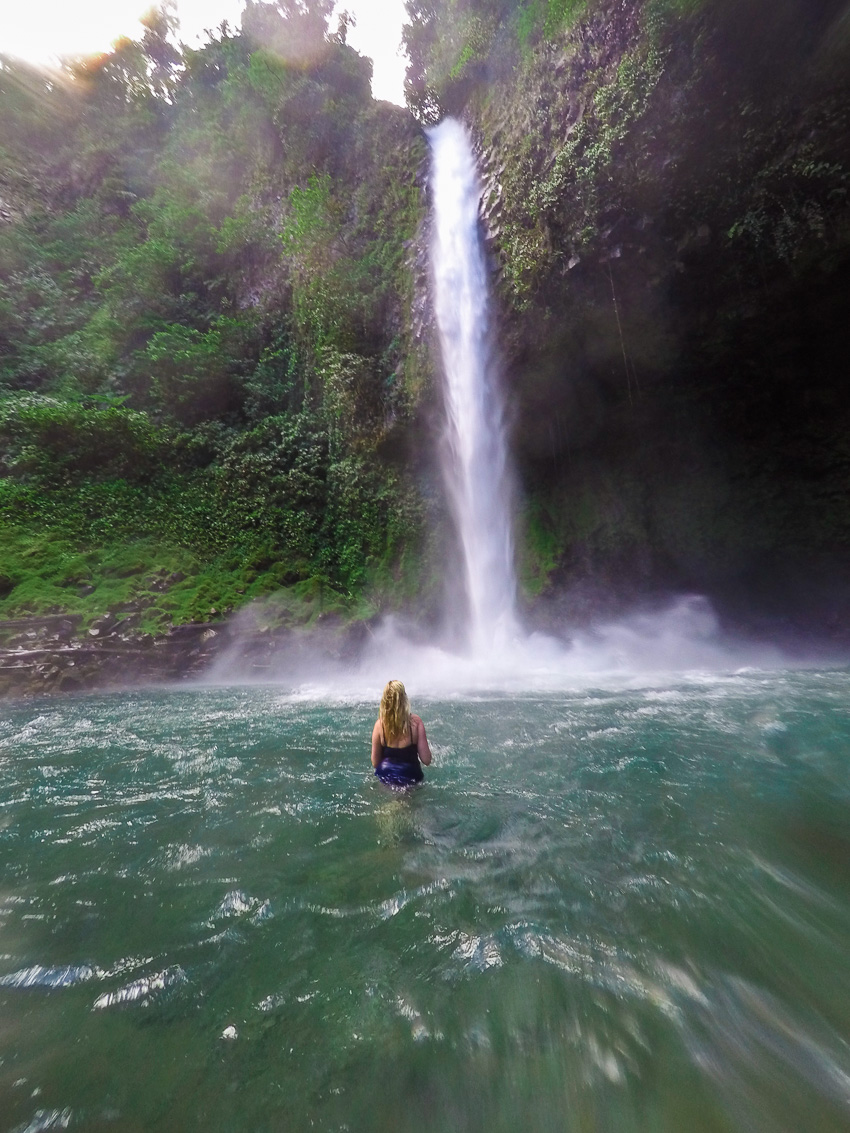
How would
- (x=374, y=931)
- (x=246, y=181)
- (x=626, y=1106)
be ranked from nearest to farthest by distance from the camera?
(x=626, y=1106) < (x=374, y=931) < (x=246, y=181)

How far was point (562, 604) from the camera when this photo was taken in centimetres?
1334

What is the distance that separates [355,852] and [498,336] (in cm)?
1239

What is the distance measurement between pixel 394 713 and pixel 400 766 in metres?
0.39

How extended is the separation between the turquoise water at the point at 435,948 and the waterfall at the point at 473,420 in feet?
29.5

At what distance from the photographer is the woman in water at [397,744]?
3854 millimetres

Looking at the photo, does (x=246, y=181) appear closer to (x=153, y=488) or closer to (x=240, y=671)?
(x=153, y=488)

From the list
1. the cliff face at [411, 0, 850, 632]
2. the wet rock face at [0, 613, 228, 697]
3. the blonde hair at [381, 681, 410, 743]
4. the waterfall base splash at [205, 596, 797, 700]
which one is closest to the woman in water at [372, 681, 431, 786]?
the blonde hair at [381, 681, 410, 743]

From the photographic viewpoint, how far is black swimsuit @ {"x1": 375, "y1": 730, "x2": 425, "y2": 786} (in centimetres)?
386

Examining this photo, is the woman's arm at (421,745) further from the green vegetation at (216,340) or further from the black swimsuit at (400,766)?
the green vegetation at (216,340)

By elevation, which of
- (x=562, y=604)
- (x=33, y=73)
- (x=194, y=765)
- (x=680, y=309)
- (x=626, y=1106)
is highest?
(x=33, y=73)

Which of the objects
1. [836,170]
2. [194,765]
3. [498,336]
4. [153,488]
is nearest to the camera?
[194,765]

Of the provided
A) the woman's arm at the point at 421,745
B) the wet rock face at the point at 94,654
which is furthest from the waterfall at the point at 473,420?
the woman's arm at the point at 421,745

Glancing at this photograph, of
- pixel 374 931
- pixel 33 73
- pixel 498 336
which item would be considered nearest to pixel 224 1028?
pixel 374 931

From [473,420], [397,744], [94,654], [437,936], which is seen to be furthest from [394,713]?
[473,420]
